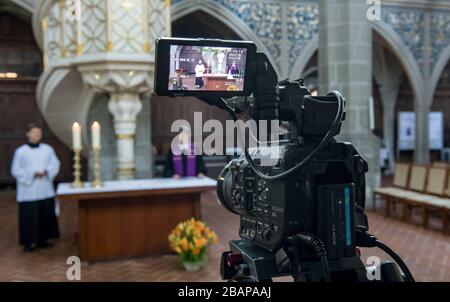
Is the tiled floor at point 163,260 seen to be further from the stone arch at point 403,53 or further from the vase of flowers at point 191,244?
the stone arch at point 403,53

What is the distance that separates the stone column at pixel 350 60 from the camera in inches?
277

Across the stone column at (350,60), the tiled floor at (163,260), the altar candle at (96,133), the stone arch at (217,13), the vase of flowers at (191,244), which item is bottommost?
the tiled floor at (163,260)

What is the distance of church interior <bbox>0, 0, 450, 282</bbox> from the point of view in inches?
189

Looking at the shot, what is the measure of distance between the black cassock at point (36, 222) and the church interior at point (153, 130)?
2 cm

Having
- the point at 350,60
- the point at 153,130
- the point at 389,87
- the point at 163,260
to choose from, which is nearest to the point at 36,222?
the point at 163,260

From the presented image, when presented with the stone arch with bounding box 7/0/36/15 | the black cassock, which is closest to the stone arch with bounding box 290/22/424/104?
the stone arch with bounding box 7/0/36/15

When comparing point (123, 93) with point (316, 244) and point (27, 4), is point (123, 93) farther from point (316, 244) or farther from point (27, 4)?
point (316, 244)

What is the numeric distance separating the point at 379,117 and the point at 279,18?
→ 17.2ft

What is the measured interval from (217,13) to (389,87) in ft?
19.9

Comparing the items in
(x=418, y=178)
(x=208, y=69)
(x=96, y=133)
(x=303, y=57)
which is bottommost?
(x=418, y=178)

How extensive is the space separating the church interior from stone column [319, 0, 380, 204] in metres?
0.02

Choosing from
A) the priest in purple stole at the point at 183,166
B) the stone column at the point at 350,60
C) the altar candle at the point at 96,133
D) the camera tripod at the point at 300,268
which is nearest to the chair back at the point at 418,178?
the stone column at the point at 350,60

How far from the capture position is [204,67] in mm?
1409

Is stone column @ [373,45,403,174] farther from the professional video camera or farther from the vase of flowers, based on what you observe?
the professional video camera
